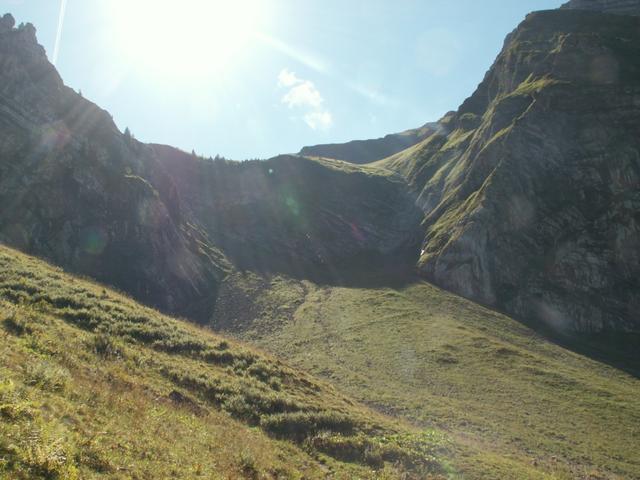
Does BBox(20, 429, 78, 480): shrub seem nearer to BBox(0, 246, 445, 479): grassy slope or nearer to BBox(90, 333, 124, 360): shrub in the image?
BBox(0, 246, 445, 479): grassy slope

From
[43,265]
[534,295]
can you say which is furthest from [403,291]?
[43,265]

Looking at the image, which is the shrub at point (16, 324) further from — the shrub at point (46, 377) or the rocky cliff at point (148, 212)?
the rocky cliff at point (148, 212)

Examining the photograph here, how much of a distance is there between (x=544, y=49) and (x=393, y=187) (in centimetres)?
5453

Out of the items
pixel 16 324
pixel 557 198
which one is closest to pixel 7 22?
pixel 16 324

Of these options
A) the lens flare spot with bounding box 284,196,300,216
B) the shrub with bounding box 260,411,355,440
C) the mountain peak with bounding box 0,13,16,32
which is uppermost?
the mountain peak with bounding box 0,13,16,32

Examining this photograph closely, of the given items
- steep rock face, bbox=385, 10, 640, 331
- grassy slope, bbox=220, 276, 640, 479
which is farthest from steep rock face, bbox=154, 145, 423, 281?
grassy slope, bbox=220, 276, 640, 479

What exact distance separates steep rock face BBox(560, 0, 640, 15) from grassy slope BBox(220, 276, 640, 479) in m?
138

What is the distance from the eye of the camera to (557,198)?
88688mm

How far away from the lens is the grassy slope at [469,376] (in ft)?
109

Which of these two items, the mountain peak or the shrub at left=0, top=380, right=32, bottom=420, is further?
the mountain peak

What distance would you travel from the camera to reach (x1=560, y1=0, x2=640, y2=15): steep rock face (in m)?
155

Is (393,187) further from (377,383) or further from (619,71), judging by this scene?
(377,383)

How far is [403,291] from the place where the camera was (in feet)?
276

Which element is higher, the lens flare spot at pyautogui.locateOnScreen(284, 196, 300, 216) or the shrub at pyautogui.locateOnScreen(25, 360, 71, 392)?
the lens flare spot at pyautogui.locateOnScreen(284, 196, 300, 216)
